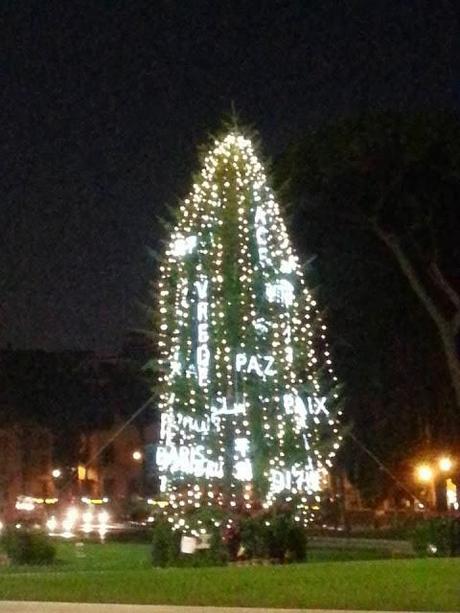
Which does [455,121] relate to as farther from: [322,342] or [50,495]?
[50,495]

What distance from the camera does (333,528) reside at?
57.2m

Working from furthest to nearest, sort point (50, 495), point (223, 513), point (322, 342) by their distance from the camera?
1. point (50, 495)
2. point (322, 342)
3. point (223, 513)

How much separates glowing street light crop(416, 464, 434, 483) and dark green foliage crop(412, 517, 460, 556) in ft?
70.0

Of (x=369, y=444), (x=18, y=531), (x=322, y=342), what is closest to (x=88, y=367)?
(x=369, y=444)

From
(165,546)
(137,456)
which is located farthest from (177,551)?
(137,456)

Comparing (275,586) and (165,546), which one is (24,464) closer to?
(165,546)

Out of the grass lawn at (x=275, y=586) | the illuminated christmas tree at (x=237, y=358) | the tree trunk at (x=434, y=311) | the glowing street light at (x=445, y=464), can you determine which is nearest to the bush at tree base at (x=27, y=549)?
the illuminated christmas tree at (x=237, y=358)

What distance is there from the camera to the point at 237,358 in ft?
111

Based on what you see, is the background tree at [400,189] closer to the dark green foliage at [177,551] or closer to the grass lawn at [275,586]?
the dark green foliage at [177,551]

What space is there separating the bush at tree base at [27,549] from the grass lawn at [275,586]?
521 inches

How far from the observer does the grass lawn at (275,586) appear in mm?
18500

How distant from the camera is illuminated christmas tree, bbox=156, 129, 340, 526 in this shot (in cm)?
3338

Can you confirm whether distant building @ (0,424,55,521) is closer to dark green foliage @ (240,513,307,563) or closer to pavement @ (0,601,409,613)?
dark green foliage @ (240,513,307,563)

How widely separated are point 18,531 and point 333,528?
2302 centimetres
